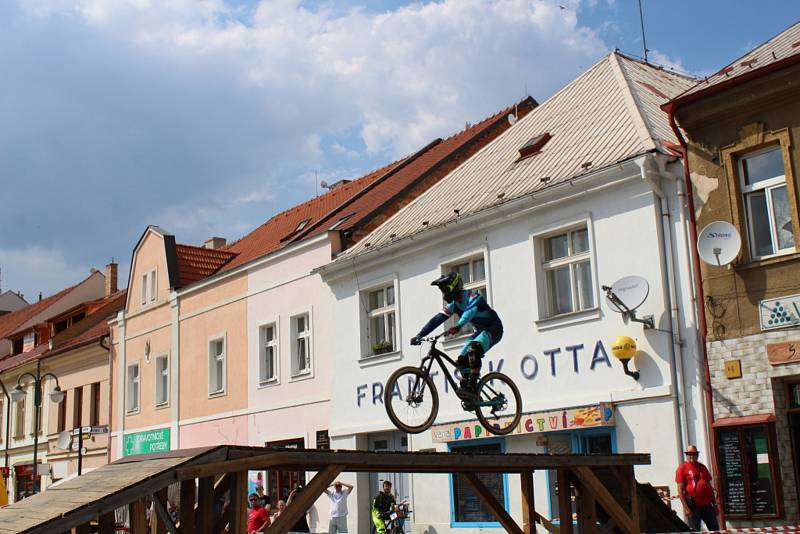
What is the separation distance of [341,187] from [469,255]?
1437 cm

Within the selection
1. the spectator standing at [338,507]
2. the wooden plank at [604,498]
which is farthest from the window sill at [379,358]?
the wooden plank at [604,498]

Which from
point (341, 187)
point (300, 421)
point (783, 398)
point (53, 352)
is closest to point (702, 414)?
point (783, 398)

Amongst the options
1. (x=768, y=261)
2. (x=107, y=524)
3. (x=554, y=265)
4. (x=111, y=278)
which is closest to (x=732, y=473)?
(x=768, y=261)

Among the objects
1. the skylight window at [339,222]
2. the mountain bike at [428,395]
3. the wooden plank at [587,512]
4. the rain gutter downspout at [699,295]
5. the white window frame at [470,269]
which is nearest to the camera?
the wooden plank at [587,512]

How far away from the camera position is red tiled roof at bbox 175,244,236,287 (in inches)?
1318

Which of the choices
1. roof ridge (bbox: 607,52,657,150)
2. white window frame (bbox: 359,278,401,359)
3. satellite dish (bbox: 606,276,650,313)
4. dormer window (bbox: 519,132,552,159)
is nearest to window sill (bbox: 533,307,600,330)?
satellite dish (bbox: 606,276,650,313)

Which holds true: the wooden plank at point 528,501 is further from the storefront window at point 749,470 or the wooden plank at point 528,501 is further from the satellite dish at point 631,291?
the satellite dish at point 631,291

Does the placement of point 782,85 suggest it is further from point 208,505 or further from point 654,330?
point 208,505

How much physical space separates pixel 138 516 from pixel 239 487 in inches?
38.7

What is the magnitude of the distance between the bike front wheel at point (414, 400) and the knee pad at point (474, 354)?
61 cm

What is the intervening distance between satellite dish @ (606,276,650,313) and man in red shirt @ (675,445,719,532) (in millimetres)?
2800

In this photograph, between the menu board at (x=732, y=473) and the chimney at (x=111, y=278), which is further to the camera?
the chimney at (x=111, y=278)

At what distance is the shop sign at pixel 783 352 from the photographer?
51.1ft

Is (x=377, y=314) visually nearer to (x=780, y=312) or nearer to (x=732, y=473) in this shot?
(x=732, y=473)
